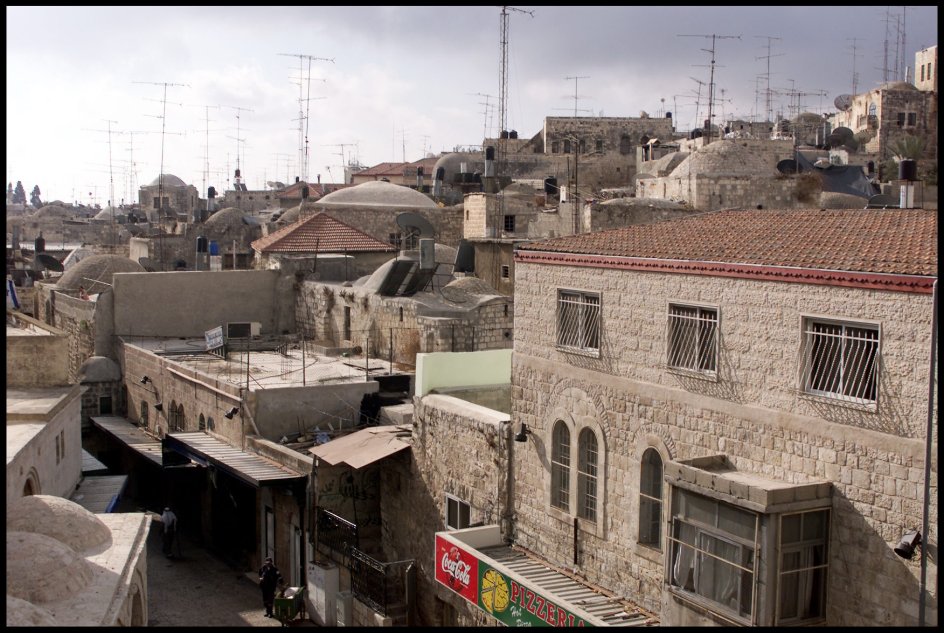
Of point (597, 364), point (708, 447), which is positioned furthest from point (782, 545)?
point (597, 364)

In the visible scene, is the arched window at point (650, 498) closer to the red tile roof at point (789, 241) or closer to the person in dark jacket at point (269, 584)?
the red tile roof at point (789, 241)

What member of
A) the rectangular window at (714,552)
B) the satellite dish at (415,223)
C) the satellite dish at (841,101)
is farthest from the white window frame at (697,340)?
the satellite dish at (841,101)

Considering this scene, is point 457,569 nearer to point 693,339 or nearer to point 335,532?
point 335,532

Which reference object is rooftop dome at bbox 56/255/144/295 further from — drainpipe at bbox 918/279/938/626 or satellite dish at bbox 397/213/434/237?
drainpipe at bbox 918/279/938/626

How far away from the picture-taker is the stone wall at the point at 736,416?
931 centimetres

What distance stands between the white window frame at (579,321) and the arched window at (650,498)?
4.88 feet

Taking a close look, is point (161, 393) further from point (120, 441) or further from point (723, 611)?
point (723, 611)

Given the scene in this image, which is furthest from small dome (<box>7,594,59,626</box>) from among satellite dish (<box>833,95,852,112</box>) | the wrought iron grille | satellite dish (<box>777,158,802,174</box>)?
satellite dish (<box>833,95,852,112</box>)

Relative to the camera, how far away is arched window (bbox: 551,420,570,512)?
44.8 feet

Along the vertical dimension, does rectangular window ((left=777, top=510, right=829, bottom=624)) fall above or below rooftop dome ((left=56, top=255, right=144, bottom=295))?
below

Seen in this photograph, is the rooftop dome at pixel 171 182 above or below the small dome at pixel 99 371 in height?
above

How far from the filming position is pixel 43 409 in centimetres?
1708

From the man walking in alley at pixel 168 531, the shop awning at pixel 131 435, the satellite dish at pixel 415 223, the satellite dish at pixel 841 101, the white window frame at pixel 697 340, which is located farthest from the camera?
the satellite dish at pixel 841 101

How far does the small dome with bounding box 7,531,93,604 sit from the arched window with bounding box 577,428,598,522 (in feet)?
18.7
